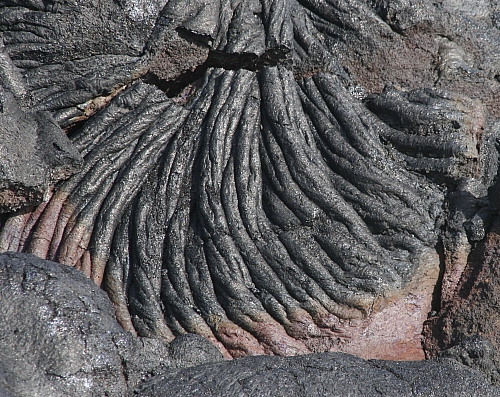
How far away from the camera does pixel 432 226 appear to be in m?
2.58

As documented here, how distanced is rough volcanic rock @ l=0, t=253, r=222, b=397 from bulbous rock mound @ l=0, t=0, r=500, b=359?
398mm

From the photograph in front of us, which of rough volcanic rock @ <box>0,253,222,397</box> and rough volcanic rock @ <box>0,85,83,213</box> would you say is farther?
rough volcanic rock @ <box>0,85,83,213</box>

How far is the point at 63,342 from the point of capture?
200cm

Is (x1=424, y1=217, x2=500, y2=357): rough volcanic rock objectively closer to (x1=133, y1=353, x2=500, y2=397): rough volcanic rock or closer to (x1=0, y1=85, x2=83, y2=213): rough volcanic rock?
(x1=133, y1=353, x2=500, y2=397): rough volcanic rock

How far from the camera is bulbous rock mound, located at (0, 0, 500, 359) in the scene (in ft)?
8.36

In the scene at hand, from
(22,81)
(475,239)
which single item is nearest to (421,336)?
(475,239)

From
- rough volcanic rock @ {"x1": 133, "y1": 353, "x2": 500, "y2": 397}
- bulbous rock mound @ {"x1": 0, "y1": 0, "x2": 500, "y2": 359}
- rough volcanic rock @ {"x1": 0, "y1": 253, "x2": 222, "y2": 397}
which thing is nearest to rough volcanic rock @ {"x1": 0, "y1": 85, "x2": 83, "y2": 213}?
bulbous rock mound @ {"x1": 0, "y1": 0, "x2": 500, "y2": 359}

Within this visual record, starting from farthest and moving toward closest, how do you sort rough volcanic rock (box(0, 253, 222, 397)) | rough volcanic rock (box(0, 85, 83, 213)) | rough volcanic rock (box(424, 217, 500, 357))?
rough volcanic rock (box(0, 85, 83, 213)) → rough volcanic rock (box(424, 217, 500, 357)) → rough volcanic rock (box(0, 253, 222, 397))

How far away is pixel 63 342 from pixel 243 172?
100 centimetres

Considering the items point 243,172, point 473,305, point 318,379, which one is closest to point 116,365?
point 318,379

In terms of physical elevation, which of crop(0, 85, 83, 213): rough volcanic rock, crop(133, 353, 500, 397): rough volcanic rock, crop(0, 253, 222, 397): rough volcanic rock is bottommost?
crop(0, 253, 222, 397): rough volcanic rock

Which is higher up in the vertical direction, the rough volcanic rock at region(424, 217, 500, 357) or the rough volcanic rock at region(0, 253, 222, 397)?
the rough volcanic rock at region(424, 217, 500, 357)

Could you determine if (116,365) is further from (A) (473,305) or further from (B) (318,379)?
(A) (473,305)

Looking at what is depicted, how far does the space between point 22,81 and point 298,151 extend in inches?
46.3
